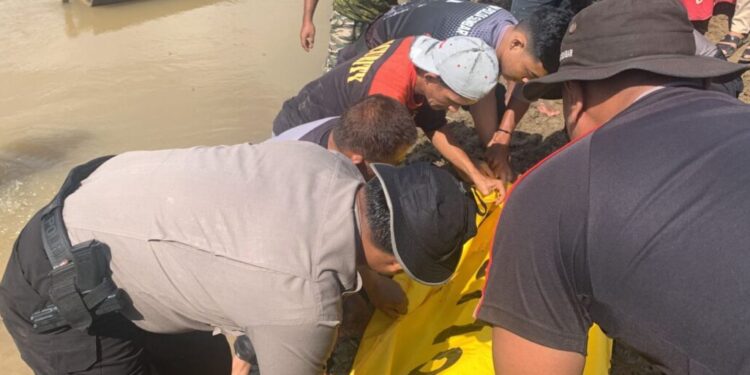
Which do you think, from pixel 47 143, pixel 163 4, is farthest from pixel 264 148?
pixel 163 4

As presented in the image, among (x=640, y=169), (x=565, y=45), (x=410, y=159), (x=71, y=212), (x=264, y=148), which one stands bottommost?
(x=410, y=159)

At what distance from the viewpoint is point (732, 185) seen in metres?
1.00

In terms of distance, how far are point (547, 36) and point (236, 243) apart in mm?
1808

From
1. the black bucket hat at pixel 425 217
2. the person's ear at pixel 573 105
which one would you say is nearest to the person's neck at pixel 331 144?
the black bucket hat at pixel 425 217

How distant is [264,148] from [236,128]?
3.88 meters

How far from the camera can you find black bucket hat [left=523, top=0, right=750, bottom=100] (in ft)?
4.06

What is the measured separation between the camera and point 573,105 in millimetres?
1383

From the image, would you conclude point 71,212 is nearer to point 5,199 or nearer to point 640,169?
point 640,169

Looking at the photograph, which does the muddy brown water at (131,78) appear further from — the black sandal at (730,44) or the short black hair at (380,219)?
the black sandal at (730,44)

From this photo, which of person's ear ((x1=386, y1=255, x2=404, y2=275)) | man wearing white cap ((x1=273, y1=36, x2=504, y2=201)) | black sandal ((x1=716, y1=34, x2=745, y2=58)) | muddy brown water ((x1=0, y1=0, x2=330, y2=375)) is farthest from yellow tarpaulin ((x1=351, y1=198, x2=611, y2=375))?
black sandal ((x1=716, y1=34, x2=745, y2=58))

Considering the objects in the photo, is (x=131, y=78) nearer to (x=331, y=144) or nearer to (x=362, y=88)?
(x=362, y=88)

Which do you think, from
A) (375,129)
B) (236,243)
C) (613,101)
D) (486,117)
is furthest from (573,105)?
(486,117)

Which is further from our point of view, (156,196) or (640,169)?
(156,196)

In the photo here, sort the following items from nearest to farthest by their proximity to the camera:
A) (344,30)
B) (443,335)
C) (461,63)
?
1. (443,335)
2. (461,63)
3. (344,30)
